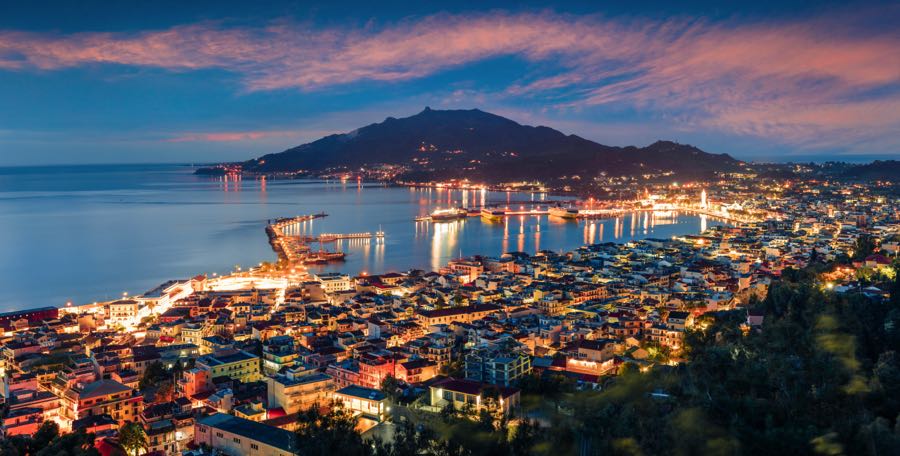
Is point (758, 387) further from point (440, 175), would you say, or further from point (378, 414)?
point (440, 175)

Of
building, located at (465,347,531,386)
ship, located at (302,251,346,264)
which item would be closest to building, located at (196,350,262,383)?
building, located at (465,347,531,386)

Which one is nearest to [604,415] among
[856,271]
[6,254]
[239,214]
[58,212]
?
[856,271]

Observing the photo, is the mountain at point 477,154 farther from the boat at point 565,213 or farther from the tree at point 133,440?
the tree at point 133,440

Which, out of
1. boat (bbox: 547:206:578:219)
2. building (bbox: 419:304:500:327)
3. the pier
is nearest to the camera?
building (bbox: 419:304:500:327)

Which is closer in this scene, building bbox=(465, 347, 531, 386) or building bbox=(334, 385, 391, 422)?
building bbox=(334, 385, 391, 422)

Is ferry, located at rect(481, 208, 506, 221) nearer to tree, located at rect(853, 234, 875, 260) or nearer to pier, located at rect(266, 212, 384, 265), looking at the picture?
pier, located at rect(266, 212, 384, 265)

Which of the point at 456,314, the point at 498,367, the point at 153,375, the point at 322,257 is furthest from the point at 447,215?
the point at 498,367
